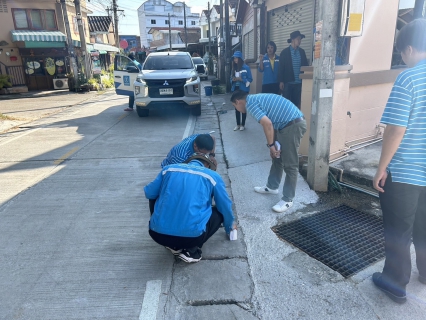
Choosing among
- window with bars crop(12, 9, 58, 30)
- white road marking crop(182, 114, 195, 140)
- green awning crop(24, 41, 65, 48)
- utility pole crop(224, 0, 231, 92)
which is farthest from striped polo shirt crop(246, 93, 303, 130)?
window with bars crop(12, 9, 58, 30)

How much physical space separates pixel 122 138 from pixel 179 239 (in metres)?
5.56

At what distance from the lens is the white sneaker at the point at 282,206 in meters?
4.05

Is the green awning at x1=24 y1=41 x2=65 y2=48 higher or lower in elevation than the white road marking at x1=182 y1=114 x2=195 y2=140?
higher

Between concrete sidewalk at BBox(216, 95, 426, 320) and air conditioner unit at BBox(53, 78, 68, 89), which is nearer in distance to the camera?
concrete sidewalk at BBox(216, 95, 426, 320)

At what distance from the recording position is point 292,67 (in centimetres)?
671

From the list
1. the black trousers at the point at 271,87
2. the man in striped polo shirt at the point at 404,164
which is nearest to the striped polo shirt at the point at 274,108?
the man in striped polo shirt at the point at 404,164

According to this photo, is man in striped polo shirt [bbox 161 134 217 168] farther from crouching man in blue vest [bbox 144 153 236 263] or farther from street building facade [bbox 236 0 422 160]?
street building facade [bbox 236 0 422 160]

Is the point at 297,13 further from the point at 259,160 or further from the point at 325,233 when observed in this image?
the point at 325,233

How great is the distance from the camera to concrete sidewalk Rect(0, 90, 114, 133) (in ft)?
35.2

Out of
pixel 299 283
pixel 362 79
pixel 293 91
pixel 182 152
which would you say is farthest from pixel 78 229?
pixel 293 91

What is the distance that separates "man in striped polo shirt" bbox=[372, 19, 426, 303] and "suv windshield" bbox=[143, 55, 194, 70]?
884 centimetres

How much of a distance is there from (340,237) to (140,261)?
206cm

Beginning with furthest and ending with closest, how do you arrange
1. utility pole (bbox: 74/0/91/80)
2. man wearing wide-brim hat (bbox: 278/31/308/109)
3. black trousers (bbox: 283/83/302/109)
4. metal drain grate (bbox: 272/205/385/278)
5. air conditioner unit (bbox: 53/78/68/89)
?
air conditioner unit (bbox: 53/78/68/89) → utility pole (bbox: 74/0/91/80) → black trousers (bbox: 283/83/302/109) → man wearing wide-brim hat (bbox: 278/31/308/109) → metal drain grate (bbox: 272/205/385/278)

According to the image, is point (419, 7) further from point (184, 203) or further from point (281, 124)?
point (184, 203)
